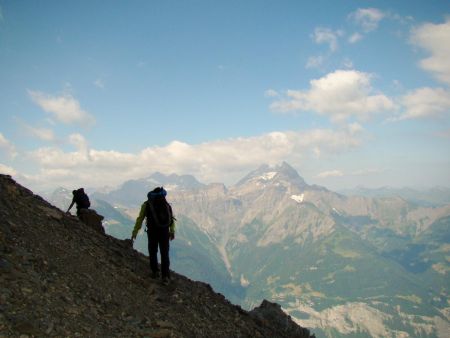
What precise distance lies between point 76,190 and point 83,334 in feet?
52.6

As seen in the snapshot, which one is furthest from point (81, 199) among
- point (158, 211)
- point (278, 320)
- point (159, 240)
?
point (278, 320)

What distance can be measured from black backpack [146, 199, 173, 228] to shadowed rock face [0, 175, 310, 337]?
262cm

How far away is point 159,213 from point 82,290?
4882 millimetres

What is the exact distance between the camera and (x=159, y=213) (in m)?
16.8

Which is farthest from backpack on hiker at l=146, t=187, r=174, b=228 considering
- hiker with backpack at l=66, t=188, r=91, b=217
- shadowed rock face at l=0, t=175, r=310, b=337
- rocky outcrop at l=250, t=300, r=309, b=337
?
rocky outcrop at l=250, t=300, r=309, b=337

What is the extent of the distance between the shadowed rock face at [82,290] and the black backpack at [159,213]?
262 cm

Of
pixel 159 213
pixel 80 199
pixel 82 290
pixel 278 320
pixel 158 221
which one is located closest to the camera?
pixel 82 290

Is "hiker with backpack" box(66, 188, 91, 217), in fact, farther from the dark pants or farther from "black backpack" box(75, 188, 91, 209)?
the dark pants

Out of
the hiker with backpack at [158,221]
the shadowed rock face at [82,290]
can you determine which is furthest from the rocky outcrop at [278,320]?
the hiker with backpack at [158,221]

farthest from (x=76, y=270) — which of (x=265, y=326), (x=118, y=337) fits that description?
(x=265, y=326)

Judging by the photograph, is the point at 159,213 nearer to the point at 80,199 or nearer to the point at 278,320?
the point at 80,199

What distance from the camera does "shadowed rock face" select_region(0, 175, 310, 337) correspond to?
10.4m

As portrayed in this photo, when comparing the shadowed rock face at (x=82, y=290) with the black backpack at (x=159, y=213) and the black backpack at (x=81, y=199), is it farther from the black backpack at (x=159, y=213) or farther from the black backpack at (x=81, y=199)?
the black backpack at (x=81, y=199)

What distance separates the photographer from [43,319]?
32.6ft
